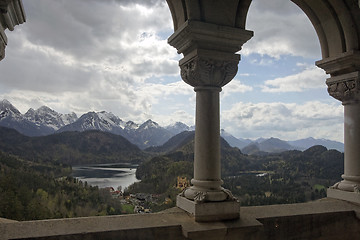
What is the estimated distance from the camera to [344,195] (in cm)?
467

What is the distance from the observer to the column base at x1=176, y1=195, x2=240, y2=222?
135 inches

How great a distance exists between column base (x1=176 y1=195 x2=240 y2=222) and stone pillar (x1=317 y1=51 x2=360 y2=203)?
2128 millimetres

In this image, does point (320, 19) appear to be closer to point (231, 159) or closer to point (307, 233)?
point (307, 233)

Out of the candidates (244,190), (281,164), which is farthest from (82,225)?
(281,164)

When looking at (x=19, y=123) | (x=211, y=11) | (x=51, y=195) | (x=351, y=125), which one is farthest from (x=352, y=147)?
(x=19, y=123)

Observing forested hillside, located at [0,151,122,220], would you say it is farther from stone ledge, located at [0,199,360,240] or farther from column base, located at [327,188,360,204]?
column base, located at [327,188,360,204]

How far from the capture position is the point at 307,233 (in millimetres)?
4004

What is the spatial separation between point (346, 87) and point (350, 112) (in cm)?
39

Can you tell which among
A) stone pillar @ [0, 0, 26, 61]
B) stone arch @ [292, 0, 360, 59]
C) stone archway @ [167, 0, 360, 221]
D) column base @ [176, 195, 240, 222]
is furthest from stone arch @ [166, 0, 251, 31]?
column base @ [176, 195, 240, 222]

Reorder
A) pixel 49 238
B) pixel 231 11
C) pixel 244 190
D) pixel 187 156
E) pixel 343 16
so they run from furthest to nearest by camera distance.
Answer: pixel 187 156
pixel 244 190
pixel 343 16
pixel 231 11
pixel 49 238

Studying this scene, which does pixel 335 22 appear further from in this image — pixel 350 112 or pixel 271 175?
pixel 271 175

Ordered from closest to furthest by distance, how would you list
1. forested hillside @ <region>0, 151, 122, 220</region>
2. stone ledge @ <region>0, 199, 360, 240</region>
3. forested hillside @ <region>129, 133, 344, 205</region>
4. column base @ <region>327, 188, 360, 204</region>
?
stone ledge @ <region>0, 199, 360, 240</region> → column base @ <region>327, 188, 360, 204</region> → forested hillside @ <region>129, 133, 344, 205</region> → forested hillside @ <region>0, 151, 122, 220</region>

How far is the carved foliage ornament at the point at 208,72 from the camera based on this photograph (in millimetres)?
3643

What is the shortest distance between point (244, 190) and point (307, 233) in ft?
99.2
